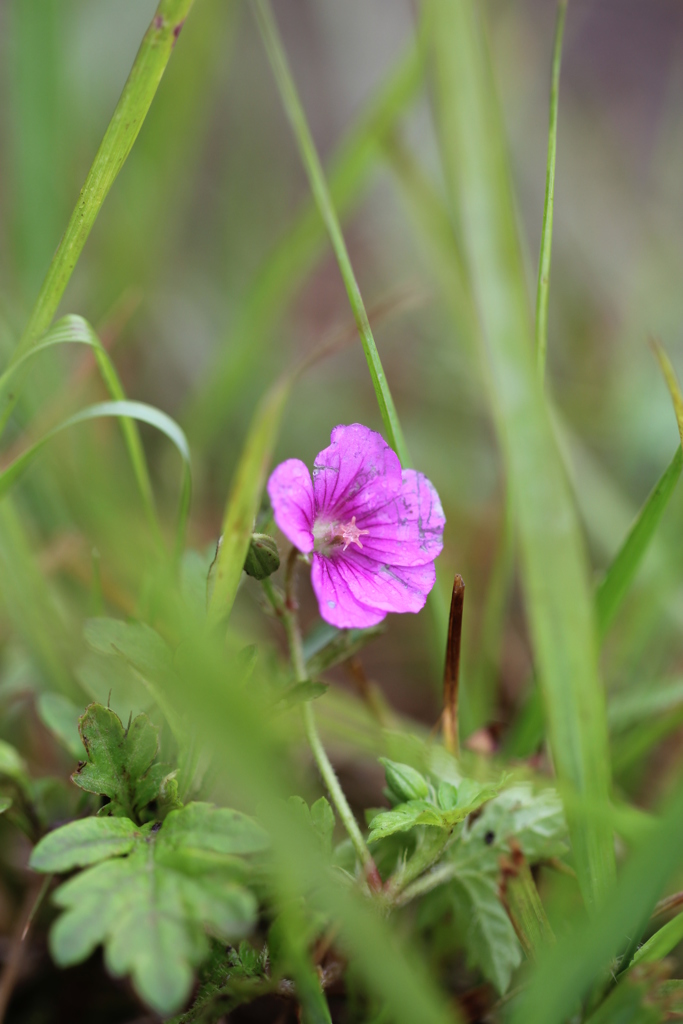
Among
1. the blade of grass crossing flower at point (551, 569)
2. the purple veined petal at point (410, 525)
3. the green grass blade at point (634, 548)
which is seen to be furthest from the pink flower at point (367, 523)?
the green grass blade at point (634, 548)

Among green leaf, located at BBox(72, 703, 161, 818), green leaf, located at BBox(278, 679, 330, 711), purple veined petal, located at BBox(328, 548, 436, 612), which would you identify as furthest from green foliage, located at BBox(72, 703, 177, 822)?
purple veined petal, located at BBox(328, 548, 436, 612)

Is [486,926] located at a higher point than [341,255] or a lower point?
lower

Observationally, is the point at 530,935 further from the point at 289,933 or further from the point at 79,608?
the point at 79,608

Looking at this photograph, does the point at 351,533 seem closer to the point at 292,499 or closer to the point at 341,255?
the point at 292,499

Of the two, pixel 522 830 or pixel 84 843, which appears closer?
pixel 84 843

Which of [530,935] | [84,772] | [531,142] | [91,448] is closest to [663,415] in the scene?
[531,142]

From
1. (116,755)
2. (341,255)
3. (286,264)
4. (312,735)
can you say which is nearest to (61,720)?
(116,755)

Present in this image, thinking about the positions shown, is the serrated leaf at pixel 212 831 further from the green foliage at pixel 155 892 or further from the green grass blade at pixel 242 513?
the green grass blade at pixel 242 513
